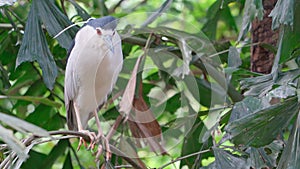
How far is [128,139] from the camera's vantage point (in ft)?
5.61

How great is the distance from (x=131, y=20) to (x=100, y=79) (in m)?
0.27

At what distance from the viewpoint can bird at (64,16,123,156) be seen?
1600 millimetres

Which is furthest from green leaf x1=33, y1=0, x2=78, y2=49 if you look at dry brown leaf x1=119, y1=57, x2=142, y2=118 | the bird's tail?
the bird's tail

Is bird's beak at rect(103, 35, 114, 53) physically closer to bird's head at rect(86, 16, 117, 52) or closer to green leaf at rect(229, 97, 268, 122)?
bird's head at rect(86, 16, 117, 52)

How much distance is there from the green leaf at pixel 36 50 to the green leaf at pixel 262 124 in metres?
0.54

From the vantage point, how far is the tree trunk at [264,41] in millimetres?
1970

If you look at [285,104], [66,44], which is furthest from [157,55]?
[285,104]

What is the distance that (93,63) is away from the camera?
5.40 feet

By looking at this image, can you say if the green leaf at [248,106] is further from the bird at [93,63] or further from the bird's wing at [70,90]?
the bird's wing at [70,90]

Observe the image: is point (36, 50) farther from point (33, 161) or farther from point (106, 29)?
point (33, 161)

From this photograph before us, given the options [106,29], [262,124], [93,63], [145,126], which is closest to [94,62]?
[93,63]

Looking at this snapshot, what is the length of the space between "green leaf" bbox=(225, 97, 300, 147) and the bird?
449mm

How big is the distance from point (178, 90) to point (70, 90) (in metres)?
0.48

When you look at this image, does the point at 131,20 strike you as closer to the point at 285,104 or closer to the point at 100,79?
the point at 100,79
